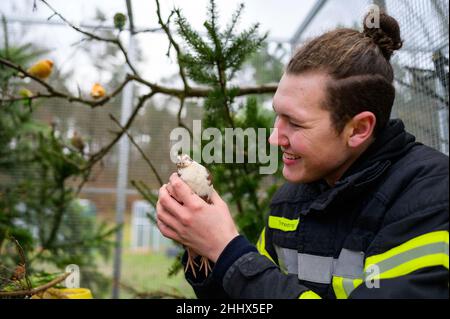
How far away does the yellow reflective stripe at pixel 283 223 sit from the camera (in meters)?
0.76

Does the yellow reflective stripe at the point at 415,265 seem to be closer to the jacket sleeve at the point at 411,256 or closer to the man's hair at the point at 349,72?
the jacket sleeve at the point at 411,256

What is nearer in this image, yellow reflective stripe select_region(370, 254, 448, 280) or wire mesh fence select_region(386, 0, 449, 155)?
yellow reflective stripe select_region(370, 254, 448, 280)

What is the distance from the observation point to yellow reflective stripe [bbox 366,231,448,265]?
1.68ft

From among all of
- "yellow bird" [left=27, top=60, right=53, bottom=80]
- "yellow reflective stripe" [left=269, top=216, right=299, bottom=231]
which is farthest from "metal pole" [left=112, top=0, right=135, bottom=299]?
"yellow reflective stripe" [left=269, top=216, right=299, bottom=231]

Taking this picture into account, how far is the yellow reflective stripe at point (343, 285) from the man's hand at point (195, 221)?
170mm

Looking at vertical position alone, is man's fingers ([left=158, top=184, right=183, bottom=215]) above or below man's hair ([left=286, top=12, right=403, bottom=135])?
below

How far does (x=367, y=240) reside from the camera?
0.62 m

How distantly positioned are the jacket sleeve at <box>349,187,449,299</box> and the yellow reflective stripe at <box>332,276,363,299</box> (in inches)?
1.2

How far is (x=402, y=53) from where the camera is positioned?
3.22 ft

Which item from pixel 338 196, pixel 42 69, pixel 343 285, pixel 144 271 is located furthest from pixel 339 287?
pixel 144 271

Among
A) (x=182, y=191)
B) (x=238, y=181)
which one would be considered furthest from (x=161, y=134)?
Result: (x=182, y=191)

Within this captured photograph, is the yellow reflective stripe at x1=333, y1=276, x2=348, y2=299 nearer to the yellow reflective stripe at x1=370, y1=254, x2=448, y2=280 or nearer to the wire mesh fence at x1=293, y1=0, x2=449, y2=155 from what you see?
the yellow reflective stripe at x1=370, y1=254, x2=448, y2=280

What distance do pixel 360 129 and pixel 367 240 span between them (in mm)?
179

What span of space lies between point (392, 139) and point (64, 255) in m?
1.67
